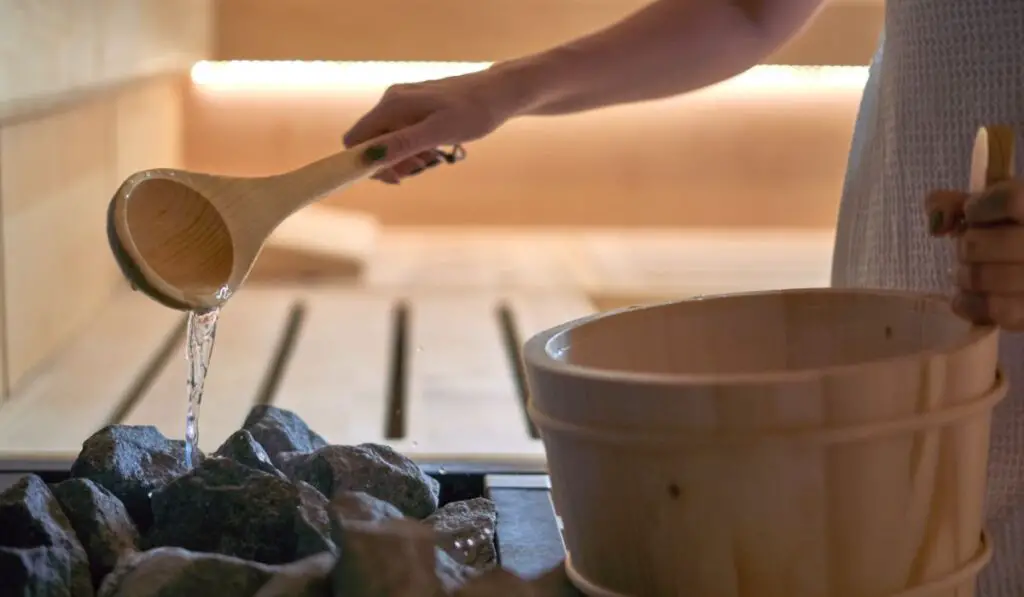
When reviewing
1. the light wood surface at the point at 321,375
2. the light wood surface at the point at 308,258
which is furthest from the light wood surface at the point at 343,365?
the light wood surface at the point at 308,258

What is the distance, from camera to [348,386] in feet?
4.16

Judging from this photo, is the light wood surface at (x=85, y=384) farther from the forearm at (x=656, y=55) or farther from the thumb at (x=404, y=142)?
the forearm at (x=656, y=55)

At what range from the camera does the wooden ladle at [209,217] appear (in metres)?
0.65

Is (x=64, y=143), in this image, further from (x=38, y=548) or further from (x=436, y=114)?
(x=38, y=548)

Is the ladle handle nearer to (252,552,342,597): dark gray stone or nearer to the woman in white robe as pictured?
the woman in white robe

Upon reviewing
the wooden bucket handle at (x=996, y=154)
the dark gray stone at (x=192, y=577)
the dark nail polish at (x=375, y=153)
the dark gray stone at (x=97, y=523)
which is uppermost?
the wooden bucket handle at (x=996, y=154)

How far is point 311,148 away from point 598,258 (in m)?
0.63

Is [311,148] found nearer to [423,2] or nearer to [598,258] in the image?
[423,2]

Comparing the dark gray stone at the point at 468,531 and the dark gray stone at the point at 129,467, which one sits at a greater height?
the dark gray stone at the point at 129,467

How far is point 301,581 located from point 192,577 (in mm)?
47

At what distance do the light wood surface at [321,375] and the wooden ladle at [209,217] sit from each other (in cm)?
19

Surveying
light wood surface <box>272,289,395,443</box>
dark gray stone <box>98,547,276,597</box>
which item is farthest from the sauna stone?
light wood surface <box>272,289,395,443</box>

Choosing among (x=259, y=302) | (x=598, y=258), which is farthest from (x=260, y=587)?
(x=598, y=258)

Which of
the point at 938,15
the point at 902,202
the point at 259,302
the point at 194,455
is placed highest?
the point at 938,15
